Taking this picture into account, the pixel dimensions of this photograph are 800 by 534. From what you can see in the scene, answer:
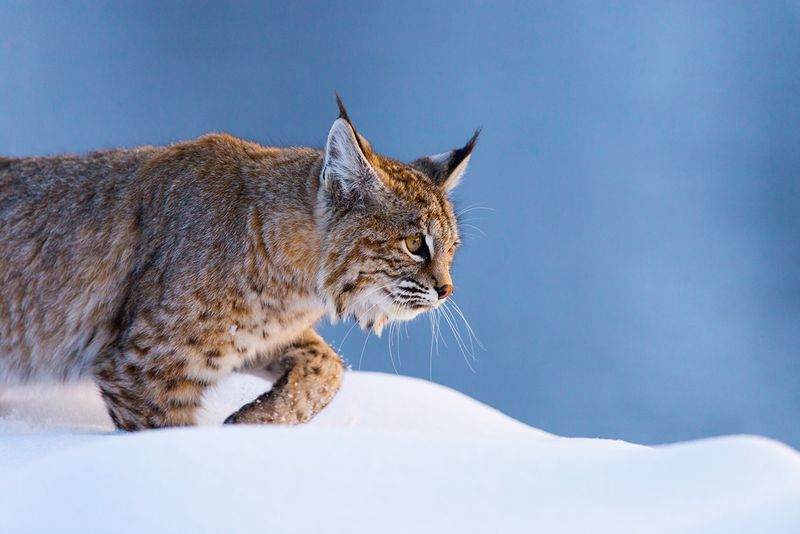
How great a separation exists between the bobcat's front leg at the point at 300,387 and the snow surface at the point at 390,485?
5.15 feet

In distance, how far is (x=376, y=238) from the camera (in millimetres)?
4781

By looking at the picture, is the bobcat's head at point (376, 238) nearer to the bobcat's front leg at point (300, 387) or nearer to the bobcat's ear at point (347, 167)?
the bobcat's ear at point (347, 167)

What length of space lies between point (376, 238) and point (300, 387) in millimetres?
984

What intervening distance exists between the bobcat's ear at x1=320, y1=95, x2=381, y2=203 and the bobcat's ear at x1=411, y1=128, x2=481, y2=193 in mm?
532

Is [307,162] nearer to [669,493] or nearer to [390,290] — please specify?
[390,290]

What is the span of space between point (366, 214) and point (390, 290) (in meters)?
0.42

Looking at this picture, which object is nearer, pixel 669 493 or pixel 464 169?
pixel 669 493

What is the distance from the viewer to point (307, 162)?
5156mm

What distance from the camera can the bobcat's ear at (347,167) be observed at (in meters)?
4.68

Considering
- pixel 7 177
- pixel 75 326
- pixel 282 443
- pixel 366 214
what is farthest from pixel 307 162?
pixel 282 443

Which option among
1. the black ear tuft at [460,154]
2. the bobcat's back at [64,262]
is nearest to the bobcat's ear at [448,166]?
the black ear tuft at [460,154]

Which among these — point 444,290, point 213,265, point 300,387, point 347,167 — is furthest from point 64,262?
point 444,290

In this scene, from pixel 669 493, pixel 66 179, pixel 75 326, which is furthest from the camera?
pixel 66 179

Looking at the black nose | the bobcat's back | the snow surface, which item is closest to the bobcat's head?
the black nose
